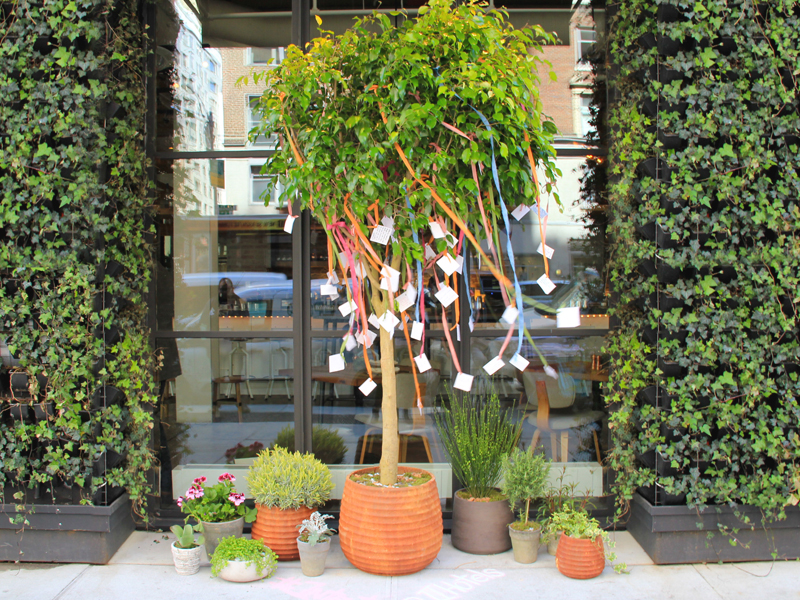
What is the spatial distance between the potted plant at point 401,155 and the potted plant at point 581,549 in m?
0.61

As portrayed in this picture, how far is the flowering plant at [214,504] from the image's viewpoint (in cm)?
307

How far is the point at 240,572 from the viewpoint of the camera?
9.29ft

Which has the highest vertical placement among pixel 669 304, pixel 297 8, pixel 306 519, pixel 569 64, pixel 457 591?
pixel 297 8

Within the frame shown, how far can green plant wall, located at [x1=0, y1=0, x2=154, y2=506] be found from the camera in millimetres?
2930

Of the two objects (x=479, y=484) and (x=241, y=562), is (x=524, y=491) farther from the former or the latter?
(x=241, y=562)

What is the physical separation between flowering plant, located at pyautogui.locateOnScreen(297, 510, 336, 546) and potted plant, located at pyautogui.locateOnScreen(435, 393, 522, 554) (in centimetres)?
72

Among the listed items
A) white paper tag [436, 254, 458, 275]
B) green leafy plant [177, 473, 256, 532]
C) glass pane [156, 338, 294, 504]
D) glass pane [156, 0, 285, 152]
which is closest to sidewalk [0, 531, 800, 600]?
green leafy plant [177, 473, 256, 532]

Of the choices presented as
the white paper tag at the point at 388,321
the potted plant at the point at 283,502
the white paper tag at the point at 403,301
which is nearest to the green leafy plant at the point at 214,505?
the potted plant at the point at 283,502

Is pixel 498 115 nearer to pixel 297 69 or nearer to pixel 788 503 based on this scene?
pixel 297 69

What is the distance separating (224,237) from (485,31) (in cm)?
194

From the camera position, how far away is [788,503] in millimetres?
2912

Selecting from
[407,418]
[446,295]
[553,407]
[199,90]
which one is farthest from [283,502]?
[199,90]

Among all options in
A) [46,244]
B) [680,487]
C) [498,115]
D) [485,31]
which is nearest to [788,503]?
[680,487]

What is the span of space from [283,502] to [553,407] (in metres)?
1.65
